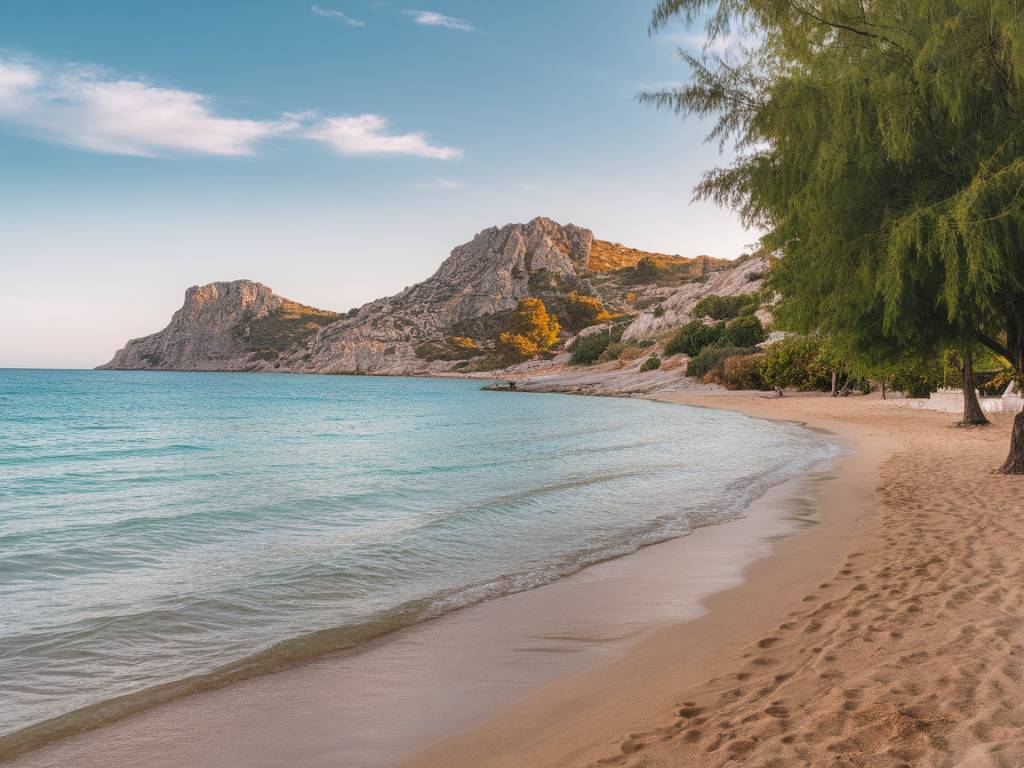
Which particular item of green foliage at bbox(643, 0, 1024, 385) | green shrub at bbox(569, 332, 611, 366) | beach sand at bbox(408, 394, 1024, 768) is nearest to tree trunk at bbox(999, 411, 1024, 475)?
green foliage at bbox(643, 0, 1024, 385)

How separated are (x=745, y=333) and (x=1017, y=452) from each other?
63152mm

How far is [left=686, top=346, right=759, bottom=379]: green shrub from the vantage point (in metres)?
69.0

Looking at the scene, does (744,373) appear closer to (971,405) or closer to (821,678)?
(971,405)

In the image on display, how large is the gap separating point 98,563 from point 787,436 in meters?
25.6

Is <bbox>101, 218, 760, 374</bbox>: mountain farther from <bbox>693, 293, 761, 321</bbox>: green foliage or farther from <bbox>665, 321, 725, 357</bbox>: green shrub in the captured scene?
<bbox>665, 321, 725, 357</bbox>: green shrub

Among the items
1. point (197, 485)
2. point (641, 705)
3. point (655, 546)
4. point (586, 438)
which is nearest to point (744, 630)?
point (641, 705)

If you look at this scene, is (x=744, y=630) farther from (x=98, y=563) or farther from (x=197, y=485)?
(x=197, y=485)

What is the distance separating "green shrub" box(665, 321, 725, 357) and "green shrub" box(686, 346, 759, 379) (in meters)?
5.48

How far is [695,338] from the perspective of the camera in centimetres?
7975

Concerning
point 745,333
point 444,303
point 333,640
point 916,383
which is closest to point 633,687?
point 333,640

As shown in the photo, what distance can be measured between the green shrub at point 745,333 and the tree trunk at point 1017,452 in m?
61.4

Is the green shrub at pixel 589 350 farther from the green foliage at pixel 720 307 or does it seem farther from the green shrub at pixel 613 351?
the green foliage at pixel 720 307

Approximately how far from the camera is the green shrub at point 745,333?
75.8m

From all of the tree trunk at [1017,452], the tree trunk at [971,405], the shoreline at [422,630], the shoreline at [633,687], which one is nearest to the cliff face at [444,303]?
the tree trunk at [971,405]
